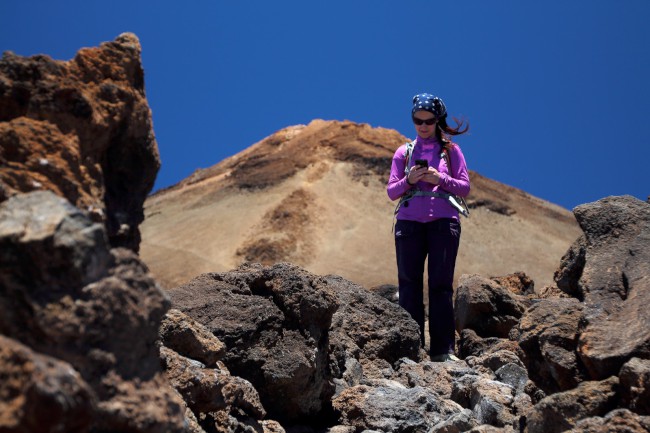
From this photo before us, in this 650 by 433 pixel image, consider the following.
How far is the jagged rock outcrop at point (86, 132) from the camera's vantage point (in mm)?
3059

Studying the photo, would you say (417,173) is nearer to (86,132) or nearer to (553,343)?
(553,343)

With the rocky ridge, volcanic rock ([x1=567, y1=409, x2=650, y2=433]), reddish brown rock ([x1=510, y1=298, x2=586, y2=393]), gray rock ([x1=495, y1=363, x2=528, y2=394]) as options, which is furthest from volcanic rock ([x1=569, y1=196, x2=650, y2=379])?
gray rock ([x1=495, y1=363, x2=528, y2=394])

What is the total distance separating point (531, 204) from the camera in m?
46.5

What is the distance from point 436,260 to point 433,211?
379 millimetres

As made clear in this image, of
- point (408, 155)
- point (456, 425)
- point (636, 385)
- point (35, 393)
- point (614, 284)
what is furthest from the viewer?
point (408, 155)

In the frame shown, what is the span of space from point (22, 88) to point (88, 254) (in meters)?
1.19

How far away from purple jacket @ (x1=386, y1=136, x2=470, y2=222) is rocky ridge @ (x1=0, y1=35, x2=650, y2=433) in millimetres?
768

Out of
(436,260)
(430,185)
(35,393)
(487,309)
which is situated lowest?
(35,393)

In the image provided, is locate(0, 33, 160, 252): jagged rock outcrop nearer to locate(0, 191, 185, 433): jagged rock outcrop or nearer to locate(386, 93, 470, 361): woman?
locate(0, 191, 185, 433): jagged rock outcrop

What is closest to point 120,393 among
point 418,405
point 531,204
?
point 418,405

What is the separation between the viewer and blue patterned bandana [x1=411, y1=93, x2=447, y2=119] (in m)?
6.55

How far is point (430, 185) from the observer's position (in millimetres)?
6531

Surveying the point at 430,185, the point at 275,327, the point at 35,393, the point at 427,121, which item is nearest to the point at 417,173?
the point at 430,185

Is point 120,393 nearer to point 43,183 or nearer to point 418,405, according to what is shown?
point 43,183
